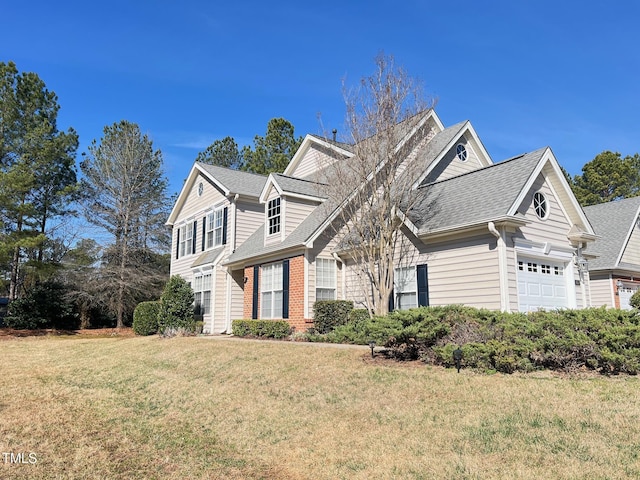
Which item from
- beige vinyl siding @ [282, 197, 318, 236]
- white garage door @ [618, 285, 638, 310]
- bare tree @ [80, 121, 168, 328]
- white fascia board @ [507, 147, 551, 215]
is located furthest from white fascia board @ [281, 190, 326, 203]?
bare tree @ [80, 121, 168, 328]

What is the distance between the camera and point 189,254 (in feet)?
82.1

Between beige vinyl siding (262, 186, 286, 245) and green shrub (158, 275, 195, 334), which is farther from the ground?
beige vinyl siding (262, 186, 286, 245)

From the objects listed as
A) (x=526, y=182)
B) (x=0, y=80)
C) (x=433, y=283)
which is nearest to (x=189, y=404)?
(x=433, y=283)

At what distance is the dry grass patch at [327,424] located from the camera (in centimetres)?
513

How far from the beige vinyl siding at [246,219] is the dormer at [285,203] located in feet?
8.59

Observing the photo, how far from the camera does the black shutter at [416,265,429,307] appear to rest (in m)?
13.7

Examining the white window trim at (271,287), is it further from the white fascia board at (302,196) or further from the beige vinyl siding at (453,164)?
the beige vinyl siding at (453,164)

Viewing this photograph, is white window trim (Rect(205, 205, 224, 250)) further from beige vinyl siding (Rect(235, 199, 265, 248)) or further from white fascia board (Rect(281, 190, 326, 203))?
white fascia board (Rect(281, 190, 326, 203))

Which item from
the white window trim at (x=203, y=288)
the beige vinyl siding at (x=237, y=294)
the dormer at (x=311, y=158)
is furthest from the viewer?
the white window trim at (x=203, y=288)

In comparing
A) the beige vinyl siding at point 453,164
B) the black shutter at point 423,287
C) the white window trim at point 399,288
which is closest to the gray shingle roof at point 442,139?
the beige vinyl siding at point 453,164

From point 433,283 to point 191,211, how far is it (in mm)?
15817

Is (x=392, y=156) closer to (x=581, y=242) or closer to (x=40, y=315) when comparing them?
(x=581, y=242)

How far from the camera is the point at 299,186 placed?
19172 millimetres

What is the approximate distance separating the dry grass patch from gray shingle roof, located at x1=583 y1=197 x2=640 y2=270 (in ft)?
44.9
